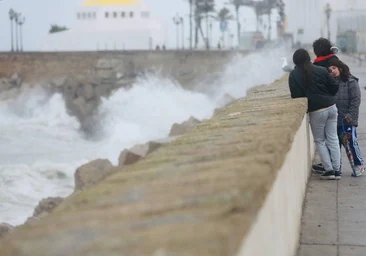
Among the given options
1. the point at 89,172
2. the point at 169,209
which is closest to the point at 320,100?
the point at 169,209

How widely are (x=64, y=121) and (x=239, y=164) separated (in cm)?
4911

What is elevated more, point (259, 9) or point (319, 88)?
point (259, 9)

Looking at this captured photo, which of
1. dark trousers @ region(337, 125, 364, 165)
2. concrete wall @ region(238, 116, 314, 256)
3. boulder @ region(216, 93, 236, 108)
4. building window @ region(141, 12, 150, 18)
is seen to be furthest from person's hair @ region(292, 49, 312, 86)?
building window @ region(141, 12, 150, 18)

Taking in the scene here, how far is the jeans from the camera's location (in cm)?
773

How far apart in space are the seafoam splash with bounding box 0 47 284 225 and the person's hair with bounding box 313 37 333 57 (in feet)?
29.4

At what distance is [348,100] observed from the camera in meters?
8.06

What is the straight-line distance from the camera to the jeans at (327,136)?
7727mm

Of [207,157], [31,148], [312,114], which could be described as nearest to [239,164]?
[207,157]

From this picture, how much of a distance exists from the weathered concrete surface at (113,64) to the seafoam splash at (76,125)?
1.08 m

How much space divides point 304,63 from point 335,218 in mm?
1747

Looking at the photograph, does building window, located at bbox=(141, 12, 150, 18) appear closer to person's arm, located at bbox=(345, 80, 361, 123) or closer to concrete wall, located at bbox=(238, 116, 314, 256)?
person's arm, located at bbox=(345, 80, 361, 123)

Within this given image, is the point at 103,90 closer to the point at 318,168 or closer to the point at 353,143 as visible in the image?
the point at 318,168

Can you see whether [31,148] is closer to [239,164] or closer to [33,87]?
[33,87]

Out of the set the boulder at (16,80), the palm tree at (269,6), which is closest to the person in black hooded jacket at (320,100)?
the boulder at (16,80)
